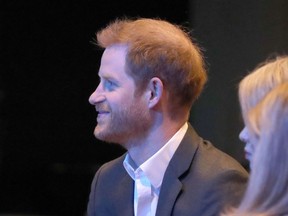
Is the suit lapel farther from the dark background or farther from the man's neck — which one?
the dark background

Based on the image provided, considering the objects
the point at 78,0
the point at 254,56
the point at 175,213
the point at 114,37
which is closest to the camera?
the point at 175,213

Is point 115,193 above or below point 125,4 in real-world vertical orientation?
below

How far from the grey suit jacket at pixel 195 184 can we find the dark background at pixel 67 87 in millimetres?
1036

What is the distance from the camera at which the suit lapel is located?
2.18 m

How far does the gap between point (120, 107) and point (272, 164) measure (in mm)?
785

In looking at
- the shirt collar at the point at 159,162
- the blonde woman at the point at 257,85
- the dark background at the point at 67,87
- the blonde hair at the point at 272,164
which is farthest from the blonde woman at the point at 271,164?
the dark background at the point at 67,87

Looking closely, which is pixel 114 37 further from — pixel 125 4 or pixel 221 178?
pixel 125 4

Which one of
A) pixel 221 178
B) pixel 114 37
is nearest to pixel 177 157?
pixel 221 178

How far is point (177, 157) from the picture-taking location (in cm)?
223

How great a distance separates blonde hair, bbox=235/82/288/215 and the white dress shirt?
67 cm

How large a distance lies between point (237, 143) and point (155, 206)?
114 cm

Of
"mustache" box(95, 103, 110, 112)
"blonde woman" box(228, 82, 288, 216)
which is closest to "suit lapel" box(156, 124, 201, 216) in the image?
"mustache" box(95, 103, 110, 112)

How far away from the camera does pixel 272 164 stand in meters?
1.56

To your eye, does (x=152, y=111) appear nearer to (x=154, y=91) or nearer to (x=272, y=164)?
(x=154, y=91)
